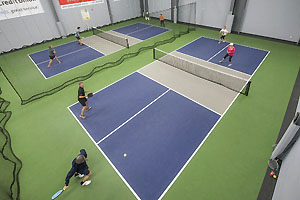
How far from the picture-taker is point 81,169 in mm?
5785

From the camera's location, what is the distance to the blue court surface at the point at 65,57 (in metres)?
13.8

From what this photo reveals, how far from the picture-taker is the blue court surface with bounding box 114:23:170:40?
1914cm

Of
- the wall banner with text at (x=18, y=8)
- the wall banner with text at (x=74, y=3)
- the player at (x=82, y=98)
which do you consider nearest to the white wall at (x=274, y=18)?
the player at (x=82, y=98)

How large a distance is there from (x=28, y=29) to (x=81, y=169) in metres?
18.5

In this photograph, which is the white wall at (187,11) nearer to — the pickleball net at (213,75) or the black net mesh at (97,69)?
the black net mesh at (97,69)

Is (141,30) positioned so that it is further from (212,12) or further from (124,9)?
(212,12)

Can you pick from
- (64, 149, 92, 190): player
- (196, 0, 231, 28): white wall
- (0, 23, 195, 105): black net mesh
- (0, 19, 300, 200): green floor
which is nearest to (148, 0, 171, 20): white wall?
(196, 0, 231, 28): white wall

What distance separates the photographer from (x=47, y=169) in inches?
266

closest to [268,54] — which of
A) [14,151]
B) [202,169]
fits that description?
[202,169]

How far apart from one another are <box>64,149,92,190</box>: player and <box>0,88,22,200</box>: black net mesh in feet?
6.16

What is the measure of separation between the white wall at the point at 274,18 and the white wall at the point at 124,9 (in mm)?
15527

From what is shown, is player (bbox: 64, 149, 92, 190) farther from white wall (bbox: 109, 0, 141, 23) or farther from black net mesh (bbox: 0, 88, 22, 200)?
white wall (bbox: 109, 0, 141, 23)

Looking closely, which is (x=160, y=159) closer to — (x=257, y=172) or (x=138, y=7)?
(x=257, y=172)

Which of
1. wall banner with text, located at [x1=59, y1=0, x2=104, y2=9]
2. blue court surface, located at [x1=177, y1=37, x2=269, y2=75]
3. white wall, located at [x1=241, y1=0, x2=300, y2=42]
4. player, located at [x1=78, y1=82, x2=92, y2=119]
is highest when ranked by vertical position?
wall banner with text, located at [x1=59, y1=0, x2=104, y2=9]
